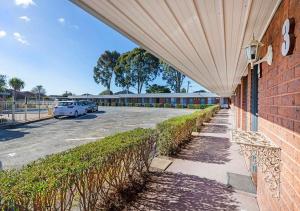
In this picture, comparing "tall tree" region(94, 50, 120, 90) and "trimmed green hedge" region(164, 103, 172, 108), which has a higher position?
"tall tree" region(94, 50, 120, 90)

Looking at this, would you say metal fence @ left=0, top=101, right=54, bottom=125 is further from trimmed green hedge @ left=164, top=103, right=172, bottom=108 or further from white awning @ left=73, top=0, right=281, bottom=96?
trimmed green hedge @ left=164, top=103, right=172, bottom=108

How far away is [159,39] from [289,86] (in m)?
2.27

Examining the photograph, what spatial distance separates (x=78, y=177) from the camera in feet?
10.0

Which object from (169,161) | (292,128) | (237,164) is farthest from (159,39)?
(237,164)

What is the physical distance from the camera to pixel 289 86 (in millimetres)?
2252

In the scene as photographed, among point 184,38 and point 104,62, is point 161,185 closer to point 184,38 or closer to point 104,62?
point 184,38

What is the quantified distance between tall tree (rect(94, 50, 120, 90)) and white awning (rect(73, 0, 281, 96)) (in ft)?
230

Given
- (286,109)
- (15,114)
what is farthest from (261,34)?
(15,114)

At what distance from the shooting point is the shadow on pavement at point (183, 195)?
4285 mm

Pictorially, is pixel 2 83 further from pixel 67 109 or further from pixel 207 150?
pixel 207 150

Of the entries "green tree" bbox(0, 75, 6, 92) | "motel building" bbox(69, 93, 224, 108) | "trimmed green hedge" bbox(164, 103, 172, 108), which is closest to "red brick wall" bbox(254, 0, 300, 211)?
"green tree" bbox(0, 75, 6, 92)

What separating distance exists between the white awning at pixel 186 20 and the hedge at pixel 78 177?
76.5 inches

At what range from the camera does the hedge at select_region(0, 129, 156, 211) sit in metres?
2.33

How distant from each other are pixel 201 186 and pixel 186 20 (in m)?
3.76
